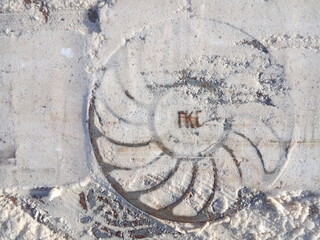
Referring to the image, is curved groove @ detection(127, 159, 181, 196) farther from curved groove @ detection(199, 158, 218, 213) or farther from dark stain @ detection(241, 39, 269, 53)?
dark stain @ detection(241, 39, 269, 53)

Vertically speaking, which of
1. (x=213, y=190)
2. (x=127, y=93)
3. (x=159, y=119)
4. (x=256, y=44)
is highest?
(x=256, y=44)

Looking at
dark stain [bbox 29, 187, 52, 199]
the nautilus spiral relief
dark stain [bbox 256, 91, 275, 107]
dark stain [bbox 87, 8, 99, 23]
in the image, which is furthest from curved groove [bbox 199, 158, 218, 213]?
dark stain [bbox 87, 8, 99, 23]

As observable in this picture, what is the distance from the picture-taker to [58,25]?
2145 millimetres

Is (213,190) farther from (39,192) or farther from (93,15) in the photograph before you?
(93,15)

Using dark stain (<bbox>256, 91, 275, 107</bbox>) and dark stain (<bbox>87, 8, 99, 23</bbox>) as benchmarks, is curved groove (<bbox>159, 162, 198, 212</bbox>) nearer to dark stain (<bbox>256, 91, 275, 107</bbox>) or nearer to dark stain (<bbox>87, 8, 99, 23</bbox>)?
dark stain (<bbox>256, 91, 275, 107</bbox>)

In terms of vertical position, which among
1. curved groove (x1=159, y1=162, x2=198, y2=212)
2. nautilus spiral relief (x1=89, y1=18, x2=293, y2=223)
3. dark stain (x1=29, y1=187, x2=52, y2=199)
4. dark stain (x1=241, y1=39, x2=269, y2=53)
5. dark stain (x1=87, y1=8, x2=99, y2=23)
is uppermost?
dark stain (x1=87, y1=8, x2=99, y2=23)

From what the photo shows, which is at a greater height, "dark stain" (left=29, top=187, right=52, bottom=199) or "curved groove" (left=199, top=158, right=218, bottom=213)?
"curved groove" (left=199, top=158, right=218, bottom=213)

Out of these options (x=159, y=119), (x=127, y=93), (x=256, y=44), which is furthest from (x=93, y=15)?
(x=256, y=44)

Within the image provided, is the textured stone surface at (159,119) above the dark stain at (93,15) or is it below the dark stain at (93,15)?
below

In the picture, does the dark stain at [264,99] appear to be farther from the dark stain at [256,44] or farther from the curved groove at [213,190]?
the curved groove at [213,190]

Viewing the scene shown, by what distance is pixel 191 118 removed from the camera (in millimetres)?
2121

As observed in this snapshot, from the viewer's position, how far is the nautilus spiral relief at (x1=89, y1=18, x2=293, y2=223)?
6.89 ft

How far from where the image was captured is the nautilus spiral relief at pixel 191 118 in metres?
2.10

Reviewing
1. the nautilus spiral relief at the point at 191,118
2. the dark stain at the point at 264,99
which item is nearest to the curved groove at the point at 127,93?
the nautilus spiral relief at the point at 191,118
